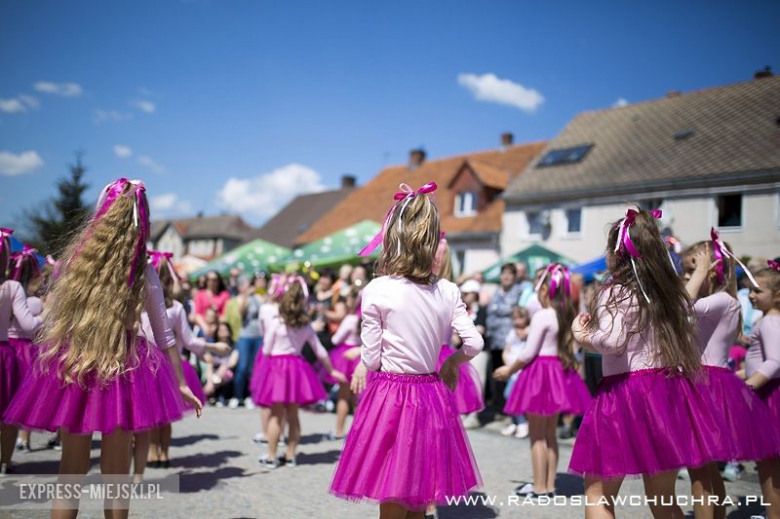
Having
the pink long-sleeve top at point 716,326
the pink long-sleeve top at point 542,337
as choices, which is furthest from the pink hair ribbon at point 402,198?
the pink long-sleeve top at point 542,337

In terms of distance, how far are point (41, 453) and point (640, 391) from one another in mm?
6911

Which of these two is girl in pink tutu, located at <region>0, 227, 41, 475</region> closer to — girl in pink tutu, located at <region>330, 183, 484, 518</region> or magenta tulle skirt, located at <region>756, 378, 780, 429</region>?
girl in pink tutu, located at <region>330, 183, 484, 518</region>

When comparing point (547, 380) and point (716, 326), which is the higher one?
point (716, 326)

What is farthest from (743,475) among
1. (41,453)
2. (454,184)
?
(454,184)

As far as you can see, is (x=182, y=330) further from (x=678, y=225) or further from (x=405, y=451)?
(x=678, y=225)

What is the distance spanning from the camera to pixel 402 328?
3561mm

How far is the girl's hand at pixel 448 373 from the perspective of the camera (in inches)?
150

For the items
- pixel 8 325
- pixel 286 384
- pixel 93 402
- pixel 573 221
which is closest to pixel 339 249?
pixel 573 221

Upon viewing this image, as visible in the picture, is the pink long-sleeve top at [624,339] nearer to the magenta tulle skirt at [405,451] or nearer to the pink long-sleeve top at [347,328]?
the magenta tulle skirt at [405,451]

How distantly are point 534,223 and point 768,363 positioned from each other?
2176 cm

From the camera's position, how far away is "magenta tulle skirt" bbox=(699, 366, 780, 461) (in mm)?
4477

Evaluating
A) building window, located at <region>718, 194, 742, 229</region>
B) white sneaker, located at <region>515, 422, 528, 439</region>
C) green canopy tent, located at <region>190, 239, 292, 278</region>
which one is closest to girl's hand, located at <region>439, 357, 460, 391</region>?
white sneaker, located at <region>515, 422, 528, 439</region>

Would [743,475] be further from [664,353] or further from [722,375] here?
[664,353]

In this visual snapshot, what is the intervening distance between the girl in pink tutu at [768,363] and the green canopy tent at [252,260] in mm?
16024
